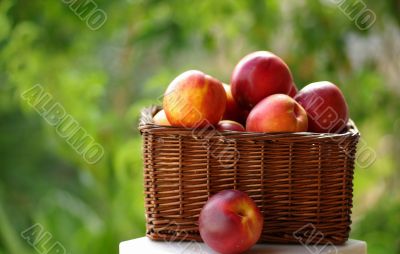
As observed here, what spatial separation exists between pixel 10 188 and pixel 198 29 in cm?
132

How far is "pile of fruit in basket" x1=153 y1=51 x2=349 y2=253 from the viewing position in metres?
1.14

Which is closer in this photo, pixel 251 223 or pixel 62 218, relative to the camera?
pixel 251 223

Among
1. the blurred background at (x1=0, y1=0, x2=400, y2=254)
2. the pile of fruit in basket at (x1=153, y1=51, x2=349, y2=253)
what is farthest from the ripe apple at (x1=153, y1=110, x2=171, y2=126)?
the blurred background at (x1=0, y1=0, x2=400, y2=254)

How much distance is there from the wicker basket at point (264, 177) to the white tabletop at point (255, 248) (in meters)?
0.01

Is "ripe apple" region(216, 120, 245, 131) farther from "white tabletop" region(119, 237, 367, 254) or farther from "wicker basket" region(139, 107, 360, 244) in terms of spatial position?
"white tabletop" region(119, 237, 367, 254)

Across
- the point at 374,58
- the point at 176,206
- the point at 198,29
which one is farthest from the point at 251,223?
the point at 374,58

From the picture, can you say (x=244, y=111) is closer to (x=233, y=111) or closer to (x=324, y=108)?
(x=233, y=111)

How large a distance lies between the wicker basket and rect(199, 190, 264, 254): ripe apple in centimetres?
6

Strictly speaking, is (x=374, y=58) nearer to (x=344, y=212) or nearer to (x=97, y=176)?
(x=97, y=176)

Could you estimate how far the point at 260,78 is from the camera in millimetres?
1279

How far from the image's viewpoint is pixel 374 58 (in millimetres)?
2738

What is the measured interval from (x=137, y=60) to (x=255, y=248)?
5.35 ft

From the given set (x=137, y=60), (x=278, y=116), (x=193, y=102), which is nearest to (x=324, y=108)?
(x=278, y=116)

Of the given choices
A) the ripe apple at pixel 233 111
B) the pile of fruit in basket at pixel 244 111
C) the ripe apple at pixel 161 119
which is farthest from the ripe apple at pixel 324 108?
the ripe apple at pixel 161 119
